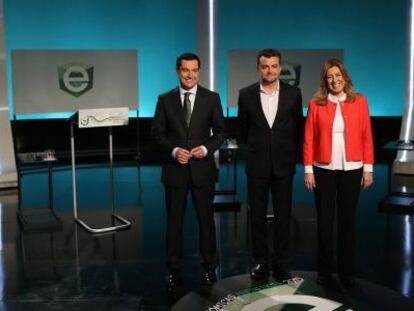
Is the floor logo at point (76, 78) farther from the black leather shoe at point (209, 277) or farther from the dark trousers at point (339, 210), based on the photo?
the dark trousers at point (339, 210)

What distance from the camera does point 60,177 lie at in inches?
311

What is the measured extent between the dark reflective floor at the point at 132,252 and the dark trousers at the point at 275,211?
484 millimetres

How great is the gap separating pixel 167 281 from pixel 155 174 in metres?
4.32

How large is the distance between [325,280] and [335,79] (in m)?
1.25

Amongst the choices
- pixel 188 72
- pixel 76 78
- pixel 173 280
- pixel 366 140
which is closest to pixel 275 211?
pixel 366 140

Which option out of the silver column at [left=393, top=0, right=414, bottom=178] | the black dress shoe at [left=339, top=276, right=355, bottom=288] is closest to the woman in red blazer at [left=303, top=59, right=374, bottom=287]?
the black dress shoe at [left=339, top=276, right=355, bottom=288]

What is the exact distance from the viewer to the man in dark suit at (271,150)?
136 inches

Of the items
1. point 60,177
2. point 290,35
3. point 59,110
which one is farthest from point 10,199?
point 290,35

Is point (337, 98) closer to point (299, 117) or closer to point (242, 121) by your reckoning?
point (299, 117)

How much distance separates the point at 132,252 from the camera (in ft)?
14.8

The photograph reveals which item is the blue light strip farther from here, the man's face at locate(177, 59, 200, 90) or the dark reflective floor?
the man's face at locate(177, 59, 200, 90)

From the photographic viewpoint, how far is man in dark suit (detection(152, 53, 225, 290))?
3553 mm

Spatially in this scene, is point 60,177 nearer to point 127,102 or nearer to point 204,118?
point 127,102

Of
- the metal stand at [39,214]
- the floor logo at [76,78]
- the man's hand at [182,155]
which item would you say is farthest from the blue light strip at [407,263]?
the floor logo at [76,78]
